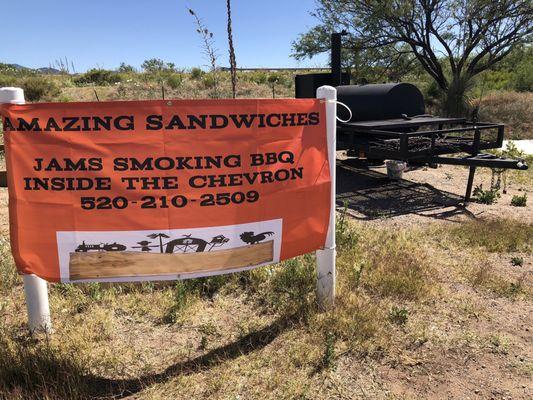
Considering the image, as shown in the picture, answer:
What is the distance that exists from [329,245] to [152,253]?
4.47 ft

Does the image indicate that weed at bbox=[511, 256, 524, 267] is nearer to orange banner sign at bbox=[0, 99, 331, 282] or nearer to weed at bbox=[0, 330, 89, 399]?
orange banner sign at bbox=[0, 99, 331, 282]

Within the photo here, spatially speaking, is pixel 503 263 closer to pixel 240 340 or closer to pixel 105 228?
pixel 240 340

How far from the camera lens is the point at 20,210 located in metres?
3.01

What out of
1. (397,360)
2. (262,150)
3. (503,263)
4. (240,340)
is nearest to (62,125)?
(262,150)

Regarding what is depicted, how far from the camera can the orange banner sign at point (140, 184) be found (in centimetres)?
295

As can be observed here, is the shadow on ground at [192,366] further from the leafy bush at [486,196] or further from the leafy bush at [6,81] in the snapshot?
the leafy bush at [6,81]

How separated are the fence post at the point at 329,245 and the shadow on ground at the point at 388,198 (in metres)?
3.34

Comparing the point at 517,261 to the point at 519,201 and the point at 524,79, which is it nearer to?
the point at 519,201

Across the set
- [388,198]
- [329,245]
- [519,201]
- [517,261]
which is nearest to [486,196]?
[519,201]

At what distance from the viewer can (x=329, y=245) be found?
360 centimetres

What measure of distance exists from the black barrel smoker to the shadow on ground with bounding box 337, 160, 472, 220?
0.55m

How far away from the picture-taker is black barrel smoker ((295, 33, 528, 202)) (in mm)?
8211

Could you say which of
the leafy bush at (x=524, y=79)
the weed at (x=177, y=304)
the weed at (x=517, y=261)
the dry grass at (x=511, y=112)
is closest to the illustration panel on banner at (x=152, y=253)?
the weed at (x=177, y=304)

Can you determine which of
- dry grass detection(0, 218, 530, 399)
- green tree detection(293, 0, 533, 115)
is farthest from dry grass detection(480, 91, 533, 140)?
dry grass detection(0, 218, 530, 399)
